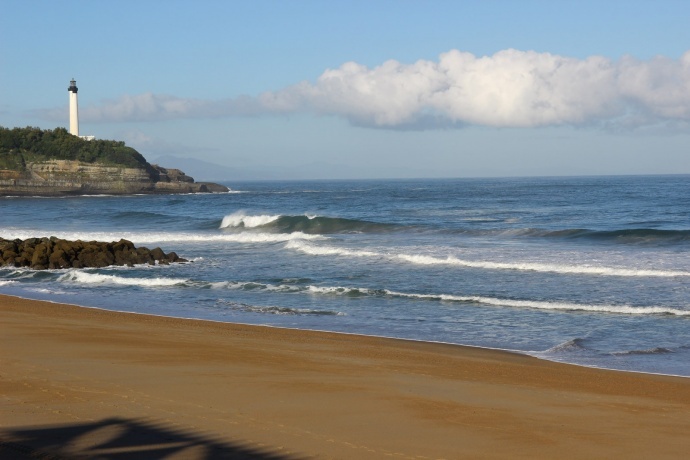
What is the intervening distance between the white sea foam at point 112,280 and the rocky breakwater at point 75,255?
1.52 m

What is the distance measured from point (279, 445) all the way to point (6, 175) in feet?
295

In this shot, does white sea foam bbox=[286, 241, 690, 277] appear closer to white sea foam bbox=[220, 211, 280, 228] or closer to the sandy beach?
the sandy beach

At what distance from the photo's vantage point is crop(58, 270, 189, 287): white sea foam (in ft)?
67.2

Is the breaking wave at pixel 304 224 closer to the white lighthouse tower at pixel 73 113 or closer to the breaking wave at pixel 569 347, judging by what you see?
the breaking wave at pixel 569 347

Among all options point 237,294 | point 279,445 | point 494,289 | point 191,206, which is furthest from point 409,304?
point 191,206

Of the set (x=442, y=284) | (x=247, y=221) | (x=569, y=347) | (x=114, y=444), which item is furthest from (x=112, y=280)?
(x=247, y=221)

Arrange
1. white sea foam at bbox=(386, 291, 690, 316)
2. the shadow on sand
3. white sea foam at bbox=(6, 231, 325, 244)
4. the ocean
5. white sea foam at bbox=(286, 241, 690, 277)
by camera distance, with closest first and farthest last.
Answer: the shadow on sand < the ocean < white sea foam at bbox=(386, 291, 690, 316) < white sea foam at bbox=(286, 241, 690, 277) < white sea foam at bbox=(6, 231, 325, 244)

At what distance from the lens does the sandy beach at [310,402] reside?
6461 millimetres

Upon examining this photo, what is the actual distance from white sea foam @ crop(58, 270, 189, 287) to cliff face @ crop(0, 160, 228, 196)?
7095cm

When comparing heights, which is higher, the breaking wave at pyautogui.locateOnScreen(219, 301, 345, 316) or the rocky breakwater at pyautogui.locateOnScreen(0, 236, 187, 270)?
the rocky breakwater at pyautogui.locateOnScreen(0, 236, 187, 270)

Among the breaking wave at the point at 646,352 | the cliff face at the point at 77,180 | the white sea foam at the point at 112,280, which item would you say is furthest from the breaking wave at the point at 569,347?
the cliff face at the point at 77,180

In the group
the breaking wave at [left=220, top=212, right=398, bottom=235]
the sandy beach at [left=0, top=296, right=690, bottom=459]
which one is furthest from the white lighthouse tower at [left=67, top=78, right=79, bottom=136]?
the sandy beach at [left=0, top=296, right=690, bottom=459]

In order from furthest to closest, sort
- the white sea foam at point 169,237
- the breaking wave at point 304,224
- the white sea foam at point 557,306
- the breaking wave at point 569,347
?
the breaking wave at point 304,224 → the white sea foam at point 169,237 → the white sea foam at point 557,306 → the breaking wave at point 569,347

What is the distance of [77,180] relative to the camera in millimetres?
91062
